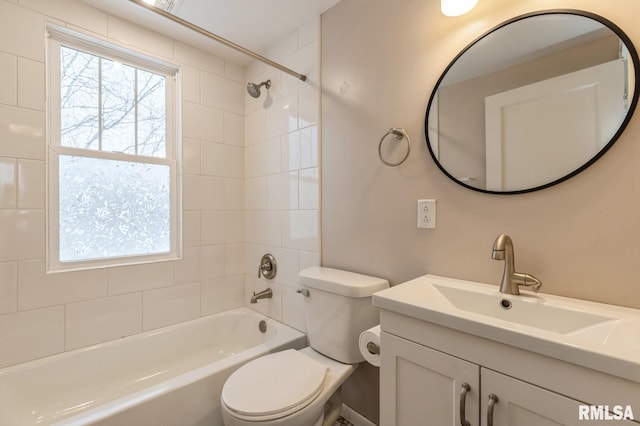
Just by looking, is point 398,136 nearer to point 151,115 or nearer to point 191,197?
point 191,197

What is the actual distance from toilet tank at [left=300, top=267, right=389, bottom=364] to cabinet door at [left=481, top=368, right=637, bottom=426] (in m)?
0.63

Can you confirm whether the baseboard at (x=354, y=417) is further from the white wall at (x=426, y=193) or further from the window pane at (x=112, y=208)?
the window pane at (x=112, y=208)

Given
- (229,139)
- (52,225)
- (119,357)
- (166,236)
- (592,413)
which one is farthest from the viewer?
(229,139)

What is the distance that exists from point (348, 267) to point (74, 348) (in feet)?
5.35

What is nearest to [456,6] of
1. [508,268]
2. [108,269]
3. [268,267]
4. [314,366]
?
[508,268]

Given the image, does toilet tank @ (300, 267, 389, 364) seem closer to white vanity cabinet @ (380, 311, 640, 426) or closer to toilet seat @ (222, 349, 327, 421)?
toilet seat @ (222, 349, 327, 421)

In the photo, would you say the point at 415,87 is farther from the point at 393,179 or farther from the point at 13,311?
the point at 13,311

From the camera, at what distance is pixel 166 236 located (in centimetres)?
203

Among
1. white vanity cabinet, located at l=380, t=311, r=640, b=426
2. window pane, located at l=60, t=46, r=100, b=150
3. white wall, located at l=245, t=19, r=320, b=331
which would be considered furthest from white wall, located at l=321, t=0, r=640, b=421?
window pane, located at l=60, t=46, r=100, b=150

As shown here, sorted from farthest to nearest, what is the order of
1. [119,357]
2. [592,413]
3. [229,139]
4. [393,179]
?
[229,139] → [119,357] → [393,179] → [592,413]

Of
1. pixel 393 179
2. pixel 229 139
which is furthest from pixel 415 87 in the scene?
pixel 229 139

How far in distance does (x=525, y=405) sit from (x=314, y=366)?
0.85 metres

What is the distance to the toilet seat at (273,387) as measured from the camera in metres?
1.06

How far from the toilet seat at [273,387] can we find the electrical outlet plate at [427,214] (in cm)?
79
